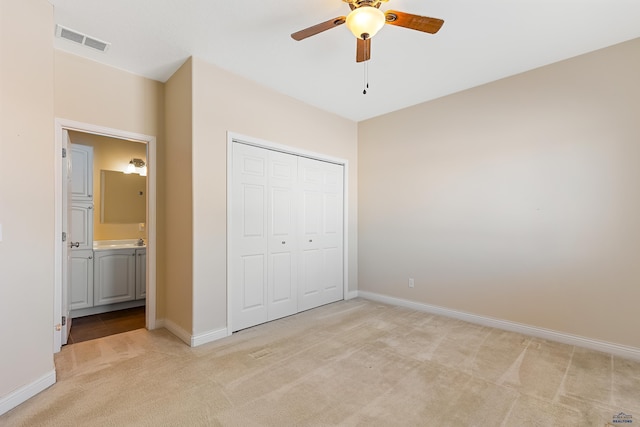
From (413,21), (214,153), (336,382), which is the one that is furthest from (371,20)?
(336,382)

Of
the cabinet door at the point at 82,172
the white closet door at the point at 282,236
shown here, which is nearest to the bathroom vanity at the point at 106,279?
the cabinet door at the point at 82,172

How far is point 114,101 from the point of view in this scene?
3033 mm

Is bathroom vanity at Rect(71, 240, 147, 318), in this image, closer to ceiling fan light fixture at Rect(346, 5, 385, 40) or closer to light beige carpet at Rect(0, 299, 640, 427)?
light beige carpet at Rect(0, 299, 640, 427)

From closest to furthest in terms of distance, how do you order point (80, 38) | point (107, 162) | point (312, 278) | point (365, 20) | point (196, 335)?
point (365, 20) → point (80, 38) → point (196, 335) → point (312, 278) → point (107, 162)

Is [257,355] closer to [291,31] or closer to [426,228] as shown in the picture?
[426,228]

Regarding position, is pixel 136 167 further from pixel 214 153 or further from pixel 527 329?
pixel 527 329

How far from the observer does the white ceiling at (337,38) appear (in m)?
2.21

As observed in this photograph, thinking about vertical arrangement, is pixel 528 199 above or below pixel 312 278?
above

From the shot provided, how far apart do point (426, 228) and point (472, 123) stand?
1.43m

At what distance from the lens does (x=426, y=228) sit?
3.95 meters

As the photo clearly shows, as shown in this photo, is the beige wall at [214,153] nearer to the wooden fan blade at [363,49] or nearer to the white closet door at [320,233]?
the white closet door at [320,233]

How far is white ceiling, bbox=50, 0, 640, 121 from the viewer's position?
7.25 feet

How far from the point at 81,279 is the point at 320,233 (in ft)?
10.4

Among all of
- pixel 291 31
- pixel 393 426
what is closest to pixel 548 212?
pixel 393 426
